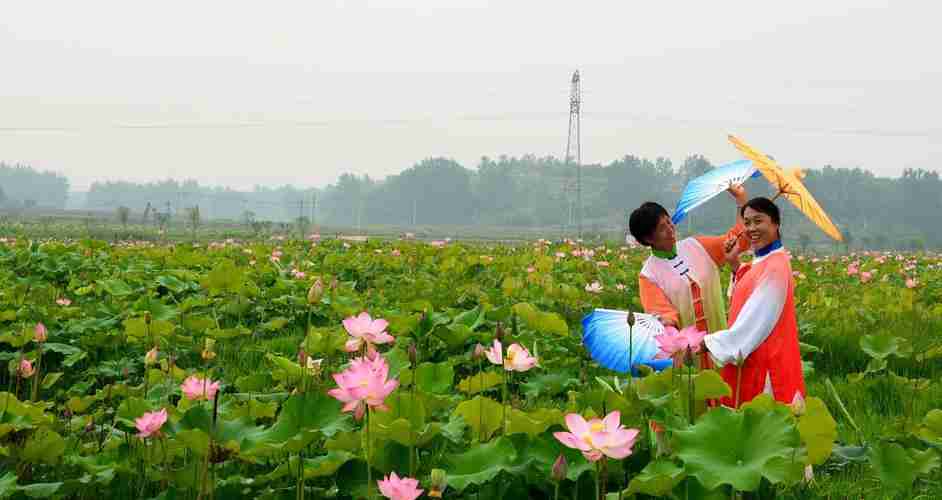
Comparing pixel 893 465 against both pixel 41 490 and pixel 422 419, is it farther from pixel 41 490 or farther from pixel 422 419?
pixel 41 490

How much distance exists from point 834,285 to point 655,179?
9143 centimetres

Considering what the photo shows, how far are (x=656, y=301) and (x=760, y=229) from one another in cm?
45

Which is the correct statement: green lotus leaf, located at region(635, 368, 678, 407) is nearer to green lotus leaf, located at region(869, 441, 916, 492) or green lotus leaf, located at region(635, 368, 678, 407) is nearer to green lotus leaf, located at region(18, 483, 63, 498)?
green lotus leaf, located at region(869, 441, 916, 492)

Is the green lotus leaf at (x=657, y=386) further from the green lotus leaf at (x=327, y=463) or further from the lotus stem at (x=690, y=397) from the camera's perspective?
the green lotus leaf at (x=327, y=463)

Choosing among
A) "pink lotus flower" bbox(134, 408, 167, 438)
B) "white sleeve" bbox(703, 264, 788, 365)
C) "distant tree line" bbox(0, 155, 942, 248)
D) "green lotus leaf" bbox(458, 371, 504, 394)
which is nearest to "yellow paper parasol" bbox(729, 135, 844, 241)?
"white sleeve" bbox(703, 264, 788, 365)

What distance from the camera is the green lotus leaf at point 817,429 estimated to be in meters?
1.58

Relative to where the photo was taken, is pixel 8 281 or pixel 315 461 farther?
pixel 8 281

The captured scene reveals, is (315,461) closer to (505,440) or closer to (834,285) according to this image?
(505,440)

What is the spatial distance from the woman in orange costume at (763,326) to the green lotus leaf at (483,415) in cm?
80

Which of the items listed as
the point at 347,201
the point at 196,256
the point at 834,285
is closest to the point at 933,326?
the point at 834,285

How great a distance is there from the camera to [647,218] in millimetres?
2682

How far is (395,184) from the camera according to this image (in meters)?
99.4

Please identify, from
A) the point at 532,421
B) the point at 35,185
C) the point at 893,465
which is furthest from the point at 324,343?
the point at 35,185

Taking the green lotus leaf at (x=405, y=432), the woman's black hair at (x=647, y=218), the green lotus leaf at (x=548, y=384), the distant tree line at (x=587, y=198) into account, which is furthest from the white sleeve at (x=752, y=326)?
the distant tree line at (x=587, y=198)
